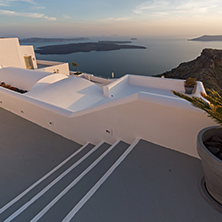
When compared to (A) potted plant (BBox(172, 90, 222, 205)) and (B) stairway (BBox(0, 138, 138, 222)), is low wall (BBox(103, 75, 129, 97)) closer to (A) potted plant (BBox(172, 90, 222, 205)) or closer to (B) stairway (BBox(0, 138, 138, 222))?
(B) stairway (BBox(0, 138, 138, 222))

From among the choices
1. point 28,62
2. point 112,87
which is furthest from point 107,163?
point 28,62

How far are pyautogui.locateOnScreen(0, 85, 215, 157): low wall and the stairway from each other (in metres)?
0.60

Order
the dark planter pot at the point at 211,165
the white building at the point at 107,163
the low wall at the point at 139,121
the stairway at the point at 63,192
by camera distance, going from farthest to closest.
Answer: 1. the low wall at the point at 139,121
2. the stairway at the point at 63,192
3. the white building at the point at 107,163
4. the dark planter pot at the point at 211,165

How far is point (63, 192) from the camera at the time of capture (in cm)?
319

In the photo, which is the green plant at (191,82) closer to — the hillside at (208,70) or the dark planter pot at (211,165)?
the dark planter pot at (211,165)

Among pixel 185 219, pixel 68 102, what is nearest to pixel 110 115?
pixel 185 219

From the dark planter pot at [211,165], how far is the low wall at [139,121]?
0.57m

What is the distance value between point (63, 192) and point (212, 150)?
9.81 feet

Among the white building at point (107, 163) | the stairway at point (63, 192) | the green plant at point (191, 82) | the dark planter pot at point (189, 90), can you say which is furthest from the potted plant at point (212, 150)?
the green plant at point (191, 82)

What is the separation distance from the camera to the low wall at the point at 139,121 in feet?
11.4

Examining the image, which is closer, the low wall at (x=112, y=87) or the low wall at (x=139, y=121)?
the low wall at (x=139, y=121)

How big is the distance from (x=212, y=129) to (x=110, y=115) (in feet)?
8.63

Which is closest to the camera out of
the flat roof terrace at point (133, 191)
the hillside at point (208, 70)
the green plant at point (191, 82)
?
the flat roof terrace at point (133, 191)

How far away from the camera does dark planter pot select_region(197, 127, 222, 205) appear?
2155 millimetres
